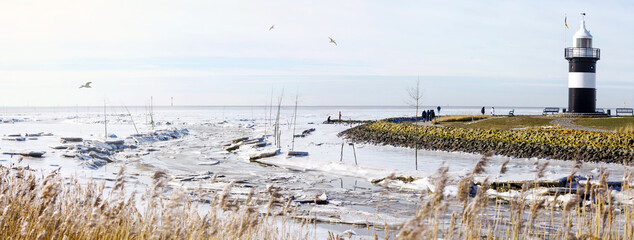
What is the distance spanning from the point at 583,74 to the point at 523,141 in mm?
16136

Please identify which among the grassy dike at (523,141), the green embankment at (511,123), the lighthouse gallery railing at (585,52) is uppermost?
the lighthouse gallery railing at (585,52)

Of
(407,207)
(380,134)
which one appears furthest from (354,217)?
(380,134)

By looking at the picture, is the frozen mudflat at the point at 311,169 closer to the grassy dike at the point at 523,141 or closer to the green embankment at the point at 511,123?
the grassy dike at the point at 523,141

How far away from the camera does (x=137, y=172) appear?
1730 centimetres

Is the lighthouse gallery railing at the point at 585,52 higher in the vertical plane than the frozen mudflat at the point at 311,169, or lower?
higher

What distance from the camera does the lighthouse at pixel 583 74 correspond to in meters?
37.5

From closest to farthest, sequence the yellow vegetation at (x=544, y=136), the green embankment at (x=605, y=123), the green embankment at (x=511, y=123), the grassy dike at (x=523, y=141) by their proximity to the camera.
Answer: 1. the grassy dike at (x=523, y=141)
2. the yellow vegetation at (x=544, y=136)
3. the green embankment at (x=605, y=123)
4. the green embankment at (x=511, y=123)

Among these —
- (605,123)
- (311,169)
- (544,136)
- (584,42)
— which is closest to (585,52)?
(584,42)

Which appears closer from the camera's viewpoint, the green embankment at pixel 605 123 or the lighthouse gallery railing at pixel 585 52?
the green embankment at pixel 605 123

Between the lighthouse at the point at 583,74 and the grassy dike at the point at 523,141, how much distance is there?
37.3 ft

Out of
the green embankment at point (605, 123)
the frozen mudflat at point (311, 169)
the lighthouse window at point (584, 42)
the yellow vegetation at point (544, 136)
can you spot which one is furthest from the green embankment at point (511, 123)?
the frozen mudflat at point (311, 169)

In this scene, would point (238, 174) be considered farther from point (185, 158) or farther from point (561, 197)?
point (561, 197)

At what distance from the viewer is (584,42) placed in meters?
38.3

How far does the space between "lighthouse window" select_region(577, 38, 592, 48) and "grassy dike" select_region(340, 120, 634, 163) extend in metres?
13.3
